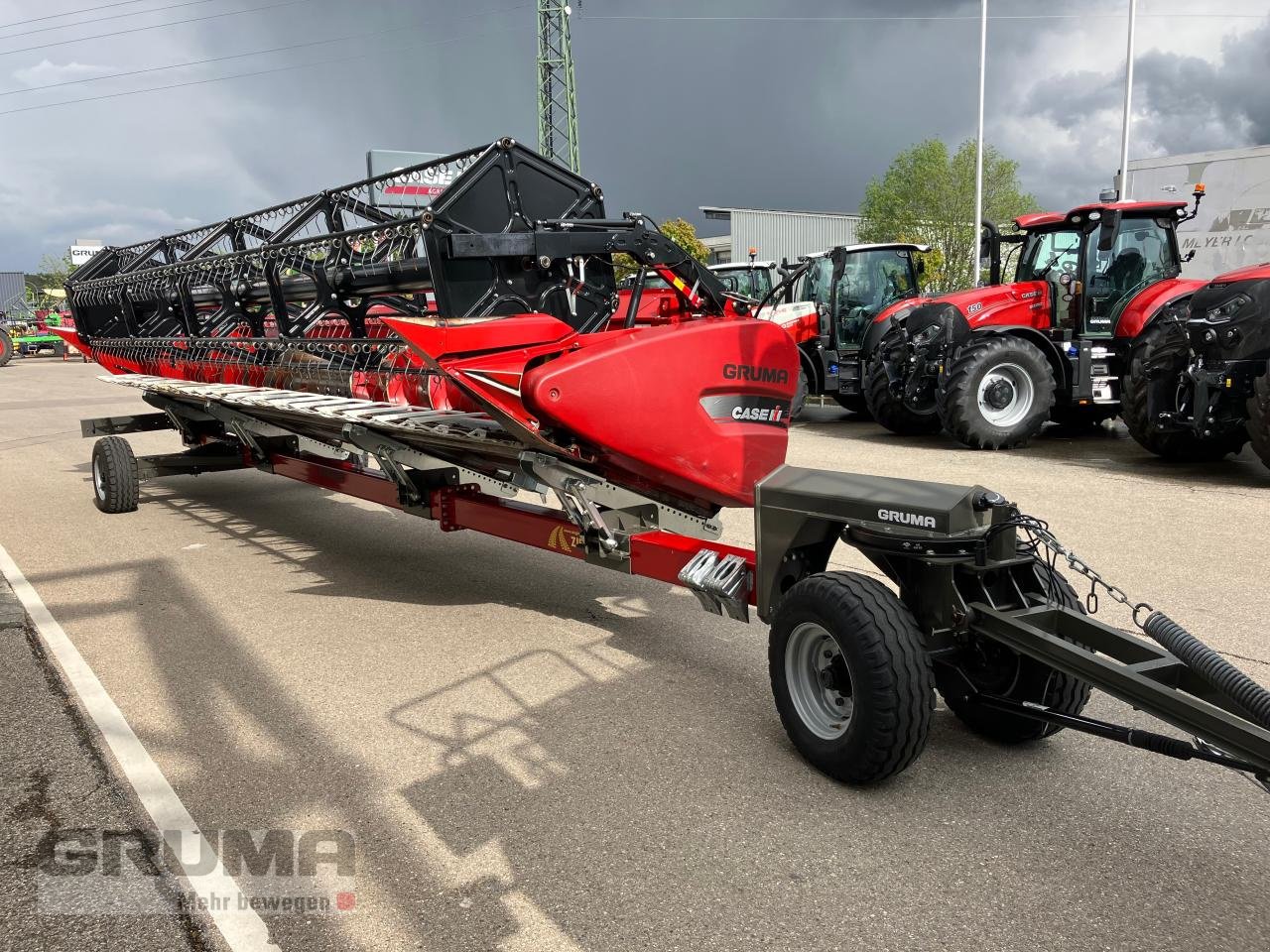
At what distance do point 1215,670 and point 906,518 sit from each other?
92 cm

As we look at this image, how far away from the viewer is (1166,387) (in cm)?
890

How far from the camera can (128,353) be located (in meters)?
9.91

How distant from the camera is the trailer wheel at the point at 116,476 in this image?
8289 mm

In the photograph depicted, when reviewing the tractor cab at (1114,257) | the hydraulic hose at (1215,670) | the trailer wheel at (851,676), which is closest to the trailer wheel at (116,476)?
the trailer wheel at (851,676)

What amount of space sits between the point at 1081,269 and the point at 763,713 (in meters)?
8.92

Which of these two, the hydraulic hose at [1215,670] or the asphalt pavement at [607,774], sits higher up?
the hydraulic hose at [1215,670]

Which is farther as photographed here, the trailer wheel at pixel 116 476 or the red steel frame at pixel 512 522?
the trailer wheel at pixel 116 476

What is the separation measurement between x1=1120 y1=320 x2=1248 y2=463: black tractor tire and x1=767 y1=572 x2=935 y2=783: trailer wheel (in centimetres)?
703

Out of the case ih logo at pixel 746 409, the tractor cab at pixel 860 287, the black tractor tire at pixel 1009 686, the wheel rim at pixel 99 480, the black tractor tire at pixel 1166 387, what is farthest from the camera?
the tractor cab at pixel 860 287

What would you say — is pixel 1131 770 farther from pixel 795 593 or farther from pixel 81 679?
pixel 81 679

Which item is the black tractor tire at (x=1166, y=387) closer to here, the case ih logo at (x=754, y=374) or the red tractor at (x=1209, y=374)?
the red tractor at (x=1209, y=374)

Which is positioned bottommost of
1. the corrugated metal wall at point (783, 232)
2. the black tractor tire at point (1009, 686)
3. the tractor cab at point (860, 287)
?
the black tractor tire at point (1009, 686)

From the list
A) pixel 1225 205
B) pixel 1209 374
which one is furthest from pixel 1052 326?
pixel 1225 205

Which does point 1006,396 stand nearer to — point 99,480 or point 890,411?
point 890,411
